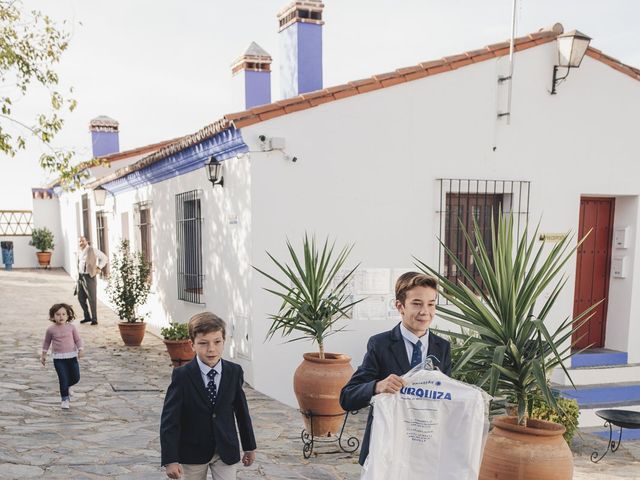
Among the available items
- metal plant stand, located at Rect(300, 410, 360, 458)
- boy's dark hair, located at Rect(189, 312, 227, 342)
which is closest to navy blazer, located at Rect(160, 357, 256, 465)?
boy's dark hair, located at Rect(189, 312, 227, 342)

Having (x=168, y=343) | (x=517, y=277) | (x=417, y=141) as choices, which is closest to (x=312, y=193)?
(x=417, y=141)

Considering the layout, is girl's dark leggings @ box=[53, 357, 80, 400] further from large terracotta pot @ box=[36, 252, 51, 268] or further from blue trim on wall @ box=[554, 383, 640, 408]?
large terracotta pot @ box=[36, 252, 51, 268]

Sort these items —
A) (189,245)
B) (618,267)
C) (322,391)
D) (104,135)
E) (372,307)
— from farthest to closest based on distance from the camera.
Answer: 1. (104,135)
2. (189,245)
3. (618,267)
4. (372,307)
5. (322,391)

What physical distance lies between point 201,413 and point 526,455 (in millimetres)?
2024

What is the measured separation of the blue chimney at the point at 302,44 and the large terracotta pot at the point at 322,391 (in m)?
4.37

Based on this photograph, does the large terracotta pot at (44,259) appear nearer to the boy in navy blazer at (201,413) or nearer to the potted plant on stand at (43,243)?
the potted plant on stand at (43,243)

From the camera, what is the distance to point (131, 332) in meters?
A: 9.52

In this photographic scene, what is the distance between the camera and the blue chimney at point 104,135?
18375 mm

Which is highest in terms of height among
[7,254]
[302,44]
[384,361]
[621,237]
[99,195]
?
[302,44]

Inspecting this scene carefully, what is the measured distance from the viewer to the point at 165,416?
2820 millimetres

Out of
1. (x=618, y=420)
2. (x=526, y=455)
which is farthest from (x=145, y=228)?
(x=526, y=455)

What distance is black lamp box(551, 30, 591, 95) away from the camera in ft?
24.9

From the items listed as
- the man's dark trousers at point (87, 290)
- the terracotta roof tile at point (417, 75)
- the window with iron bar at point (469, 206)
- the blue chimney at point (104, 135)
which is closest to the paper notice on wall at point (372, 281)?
the window with iron bar at point (469, 206)

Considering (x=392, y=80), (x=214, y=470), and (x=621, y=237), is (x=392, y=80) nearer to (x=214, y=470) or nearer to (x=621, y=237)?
(x=621, y=237)
